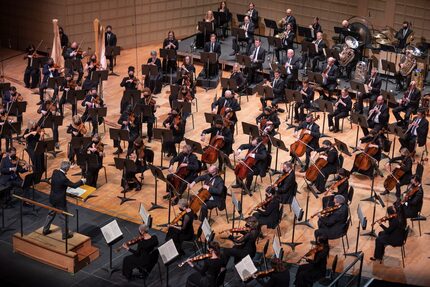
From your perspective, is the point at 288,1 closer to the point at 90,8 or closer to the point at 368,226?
the point at 90,8

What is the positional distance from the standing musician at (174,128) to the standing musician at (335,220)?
5.06 meters

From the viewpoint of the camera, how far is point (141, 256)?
14.7 metres

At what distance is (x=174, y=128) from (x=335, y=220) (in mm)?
5371

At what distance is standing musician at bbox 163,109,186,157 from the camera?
19.4 metres

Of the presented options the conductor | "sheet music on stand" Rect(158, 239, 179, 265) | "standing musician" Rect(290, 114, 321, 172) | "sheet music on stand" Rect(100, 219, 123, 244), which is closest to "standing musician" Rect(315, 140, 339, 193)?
"standing musician" Rect(290, 114, 321, 172)

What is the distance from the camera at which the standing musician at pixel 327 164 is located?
1773 cm

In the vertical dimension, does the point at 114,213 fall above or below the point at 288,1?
below

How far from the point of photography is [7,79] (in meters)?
25.0

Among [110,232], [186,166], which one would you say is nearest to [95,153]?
[186,166]

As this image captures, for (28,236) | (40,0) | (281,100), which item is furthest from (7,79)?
(28,236)

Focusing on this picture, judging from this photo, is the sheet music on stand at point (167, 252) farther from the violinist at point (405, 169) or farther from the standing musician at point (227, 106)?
the standing musician at point (227, 106)

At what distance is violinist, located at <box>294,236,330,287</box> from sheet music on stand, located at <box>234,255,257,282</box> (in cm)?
100

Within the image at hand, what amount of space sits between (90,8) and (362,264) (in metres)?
14.6

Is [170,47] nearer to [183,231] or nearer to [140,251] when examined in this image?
[183,231]
